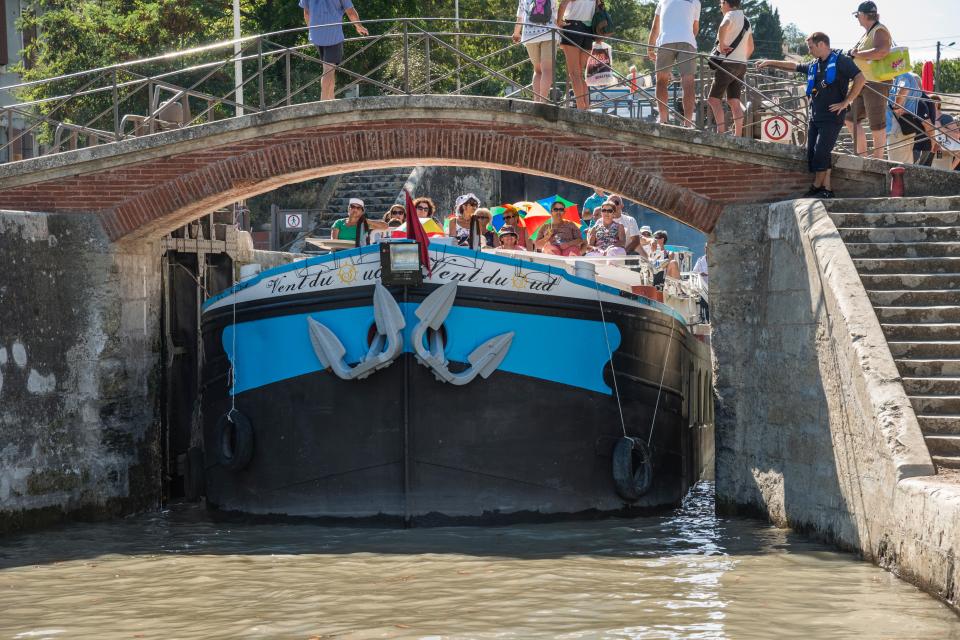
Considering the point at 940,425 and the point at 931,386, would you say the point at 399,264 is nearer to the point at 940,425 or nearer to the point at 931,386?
the point at 931,386

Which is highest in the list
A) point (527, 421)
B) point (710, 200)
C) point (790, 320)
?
point (710, 200)

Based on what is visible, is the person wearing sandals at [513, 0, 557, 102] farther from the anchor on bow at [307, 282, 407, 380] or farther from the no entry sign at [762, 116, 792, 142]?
the anchor on bow at [307, 282, 407, 380]

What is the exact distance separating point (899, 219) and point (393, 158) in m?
4.97

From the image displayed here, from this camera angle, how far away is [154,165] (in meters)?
13.7

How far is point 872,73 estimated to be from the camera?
13945 mm

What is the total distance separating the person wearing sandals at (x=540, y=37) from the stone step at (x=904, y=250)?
146 inches

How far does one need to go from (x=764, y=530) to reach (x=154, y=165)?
23.0ft

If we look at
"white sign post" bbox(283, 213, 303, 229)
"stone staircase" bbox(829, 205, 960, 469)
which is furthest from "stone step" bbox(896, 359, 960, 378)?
"white sign post" bbox(283, 213, 303, 229)

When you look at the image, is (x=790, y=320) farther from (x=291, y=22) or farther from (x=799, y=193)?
(x=291, y=22)

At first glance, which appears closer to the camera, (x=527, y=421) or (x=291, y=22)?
(x=527, y=421)

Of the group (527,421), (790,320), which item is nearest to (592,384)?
(527,421)

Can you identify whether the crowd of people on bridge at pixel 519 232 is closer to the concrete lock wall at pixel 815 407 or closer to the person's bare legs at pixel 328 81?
the person's bare legs at pixel 328 81

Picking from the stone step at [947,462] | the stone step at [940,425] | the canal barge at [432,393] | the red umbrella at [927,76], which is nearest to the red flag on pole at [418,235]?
the canal barge at [432,393]

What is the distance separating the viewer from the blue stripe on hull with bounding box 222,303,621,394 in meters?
12.0
